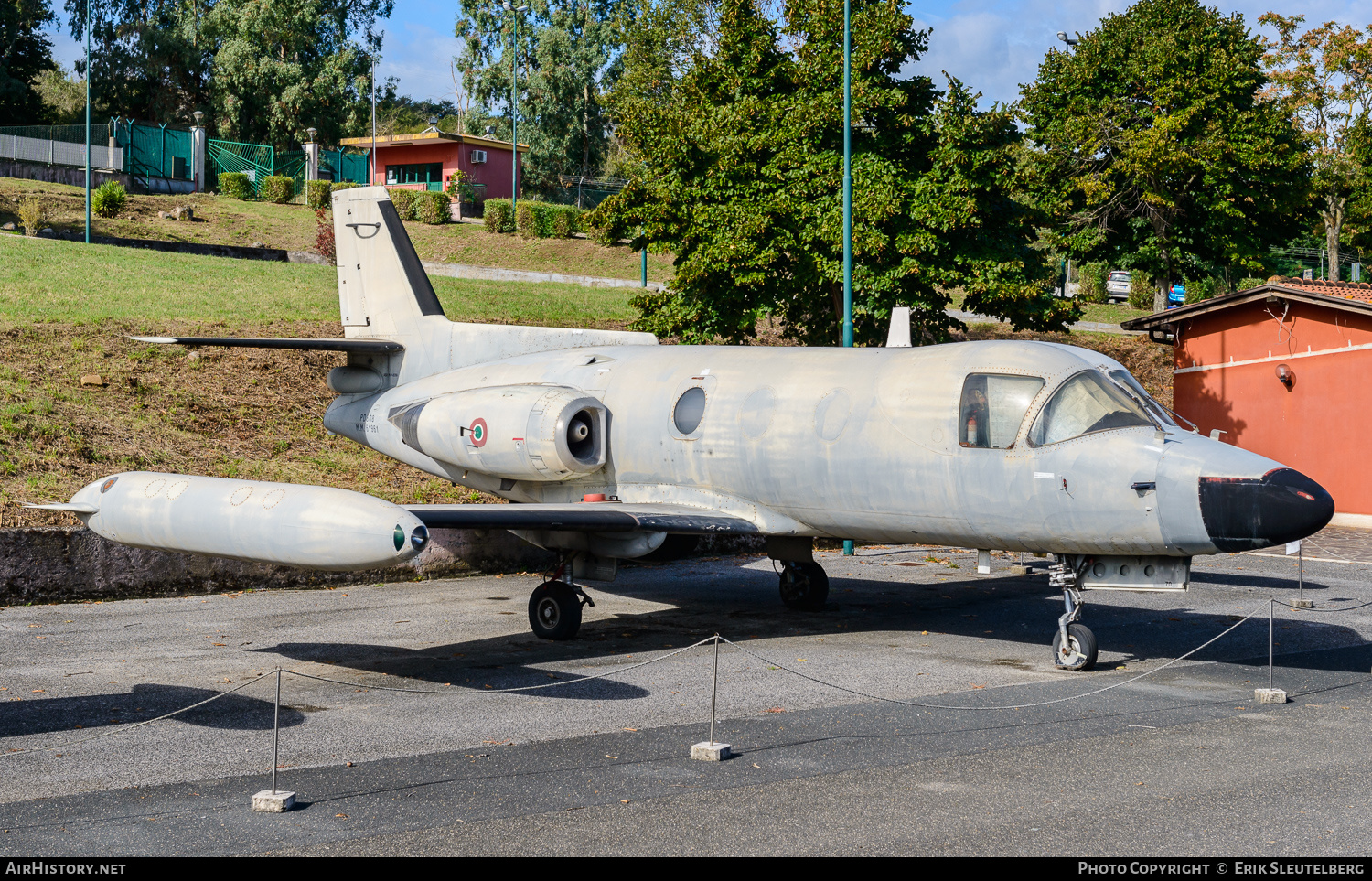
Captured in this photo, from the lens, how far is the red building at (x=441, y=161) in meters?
70.6

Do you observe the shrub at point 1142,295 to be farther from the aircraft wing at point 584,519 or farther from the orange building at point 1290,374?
the aircraft wing at point 584,519

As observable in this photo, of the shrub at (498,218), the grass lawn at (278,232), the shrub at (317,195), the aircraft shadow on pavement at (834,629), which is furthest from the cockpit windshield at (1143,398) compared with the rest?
the shrub at (317,195)

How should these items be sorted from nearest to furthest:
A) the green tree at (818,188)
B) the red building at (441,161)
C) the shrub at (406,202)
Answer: the green tree at (818,188)
the shrub at (406,202)
the red building at (441,161)

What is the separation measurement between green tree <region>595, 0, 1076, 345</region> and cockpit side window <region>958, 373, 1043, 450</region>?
11215mm

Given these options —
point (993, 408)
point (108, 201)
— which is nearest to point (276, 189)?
point (108, 201)

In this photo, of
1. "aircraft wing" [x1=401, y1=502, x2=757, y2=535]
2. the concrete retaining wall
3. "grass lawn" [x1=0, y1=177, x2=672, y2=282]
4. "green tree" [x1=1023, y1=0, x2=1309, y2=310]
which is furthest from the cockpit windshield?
"grass lawn" [x1=0, y1=177, x2=672, y2=282]

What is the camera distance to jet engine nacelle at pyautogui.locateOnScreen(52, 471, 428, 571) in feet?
29.7

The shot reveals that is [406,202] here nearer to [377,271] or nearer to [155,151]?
[155,151]

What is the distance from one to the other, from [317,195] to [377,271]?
39.0 meters

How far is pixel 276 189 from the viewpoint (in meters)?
53.7

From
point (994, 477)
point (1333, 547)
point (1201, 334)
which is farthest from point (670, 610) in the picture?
point (1201, 334)

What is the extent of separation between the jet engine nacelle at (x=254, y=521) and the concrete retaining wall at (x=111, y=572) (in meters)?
3.29

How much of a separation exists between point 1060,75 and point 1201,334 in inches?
742

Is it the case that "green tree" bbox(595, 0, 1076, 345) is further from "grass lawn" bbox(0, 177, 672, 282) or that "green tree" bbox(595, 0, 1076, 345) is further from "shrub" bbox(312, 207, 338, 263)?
"shrub" bbox(312, 207, 338, 263)
